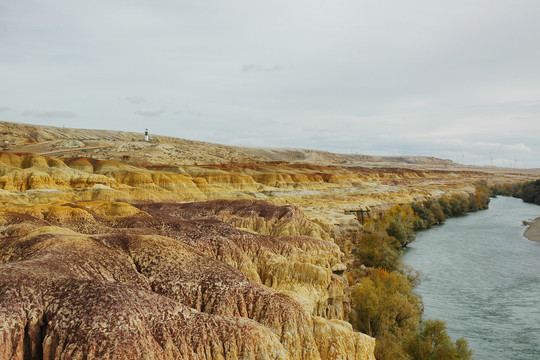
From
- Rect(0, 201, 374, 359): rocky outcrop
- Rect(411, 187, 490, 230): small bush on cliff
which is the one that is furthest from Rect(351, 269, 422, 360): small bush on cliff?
Rect(411, 187, 490, 230): small bush on cliff

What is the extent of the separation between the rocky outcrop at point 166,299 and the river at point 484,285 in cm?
1215

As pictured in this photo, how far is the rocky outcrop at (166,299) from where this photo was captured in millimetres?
10789

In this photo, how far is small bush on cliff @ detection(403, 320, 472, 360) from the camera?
2106cm

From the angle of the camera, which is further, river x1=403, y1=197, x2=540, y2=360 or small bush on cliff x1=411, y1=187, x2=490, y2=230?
small bush on cliff x1=411, y1=187, x2=490, y2=230

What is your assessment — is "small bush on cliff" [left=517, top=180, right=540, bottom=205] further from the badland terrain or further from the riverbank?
the badland terrain

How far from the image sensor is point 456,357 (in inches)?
826

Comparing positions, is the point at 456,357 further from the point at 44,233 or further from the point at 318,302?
the point at 44,233

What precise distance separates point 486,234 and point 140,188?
176 ft

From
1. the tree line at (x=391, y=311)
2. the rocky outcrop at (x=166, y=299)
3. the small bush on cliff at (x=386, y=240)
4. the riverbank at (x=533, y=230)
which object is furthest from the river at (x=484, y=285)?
the rocky outcrop at (x=166, y=299)

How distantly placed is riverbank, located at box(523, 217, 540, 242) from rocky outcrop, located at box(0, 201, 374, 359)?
156ft

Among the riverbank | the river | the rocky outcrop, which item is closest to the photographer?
the rocky outcrop

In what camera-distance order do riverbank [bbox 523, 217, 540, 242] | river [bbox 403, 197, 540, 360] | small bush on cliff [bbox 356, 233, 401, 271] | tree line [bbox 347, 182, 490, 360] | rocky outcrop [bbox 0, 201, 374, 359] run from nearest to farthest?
1. rocky outcrop [bbox 0, 201, 374, 359]
2. tree line [bbox 347, 182, 490, 360]
3. river [bbox 403, 197, 540, 360]
4. small bush on cliff [bbox 356, 233, 401, 271]
5. riverbank [bbox 523, 217, 540, 242]

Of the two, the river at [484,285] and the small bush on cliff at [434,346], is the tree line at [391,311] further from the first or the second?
the river at [484,285]

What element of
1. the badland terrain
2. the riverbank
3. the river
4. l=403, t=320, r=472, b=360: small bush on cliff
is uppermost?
the badland terrain
